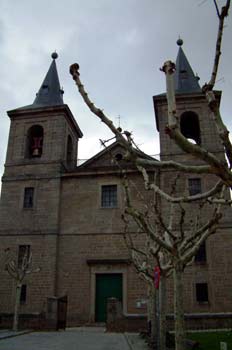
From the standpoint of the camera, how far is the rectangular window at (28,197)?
22.6 m

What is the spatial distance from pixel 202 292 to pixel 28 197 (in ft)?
37.9

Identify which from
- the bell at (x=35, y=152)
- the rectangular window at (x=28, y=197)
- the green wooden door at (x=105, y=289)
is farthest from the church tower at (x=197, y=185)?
the bell at (x=35, y=152)

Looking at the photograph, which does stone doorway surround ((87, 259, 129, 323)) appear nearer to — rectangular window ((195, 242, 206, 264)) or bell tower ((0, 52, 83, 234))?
bell tower ((0, 52, 83, 234))

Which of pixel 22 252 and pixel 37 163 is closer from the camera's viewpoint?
pixel 22 252

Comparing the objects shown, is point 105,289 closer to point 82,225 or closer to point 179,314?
point 82,225

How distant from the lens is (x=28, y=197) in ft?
74.8

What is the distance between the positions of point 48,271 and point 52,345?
8.99m

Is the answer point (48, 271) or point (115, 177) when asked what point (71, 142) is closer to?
point (115, 177)

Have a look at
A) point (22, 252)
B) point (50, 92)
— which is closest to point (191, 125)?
point (50, 92)

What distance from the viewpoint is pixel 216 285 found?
1856cm

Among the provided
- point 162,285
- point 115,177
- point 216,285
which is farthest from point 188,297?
point 162,285

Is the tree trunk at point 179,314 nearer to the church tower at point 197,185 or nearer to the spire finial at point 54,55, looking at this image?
the church tower at point 197,185

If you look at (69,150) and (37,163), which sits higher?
(69,150)

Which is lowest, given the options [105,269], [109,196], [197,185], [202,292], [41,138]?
[202,292]
